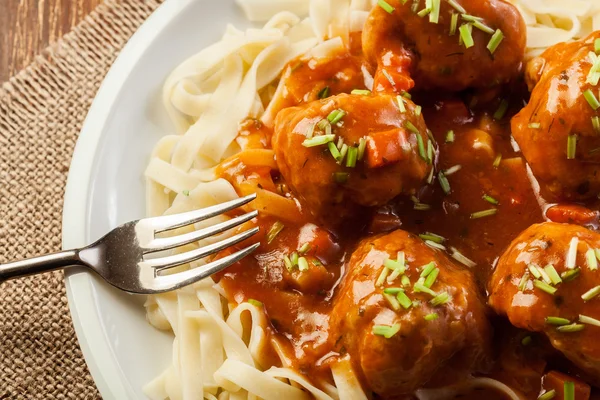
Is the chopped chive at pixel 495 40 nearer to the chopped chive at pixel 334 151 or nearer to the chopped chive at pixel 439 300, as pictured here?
the chopped chive at pixel 334 151

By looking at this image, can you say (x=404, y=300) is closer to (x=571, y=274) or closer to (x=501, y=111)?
(x=571, y=274)

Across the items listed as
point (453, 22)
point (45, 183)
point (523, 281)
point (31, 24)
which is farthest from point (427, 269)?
point (31, 24)

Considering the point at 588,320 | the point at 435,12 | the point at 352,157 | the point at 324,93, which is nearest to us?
the point at 588,320

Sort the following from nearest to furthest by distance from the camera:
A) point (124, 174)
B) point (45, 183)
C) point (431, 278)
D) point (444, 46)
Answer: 1. point (431, 278)
2. point (444, 46)
3. point (124, 174)
4. point (45, 183)

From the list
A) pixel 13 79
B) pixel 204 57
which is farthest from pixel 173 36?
pixel 13 79

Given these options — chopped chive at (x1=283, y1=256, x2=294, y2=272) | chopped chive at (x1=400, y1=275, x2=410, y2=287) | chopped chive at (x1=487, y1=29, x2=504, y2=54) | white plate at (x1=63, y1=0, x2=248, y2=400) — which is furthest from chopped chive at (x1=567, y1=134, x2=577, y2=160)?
white plate at (x1=63, y1=0, x2=248, y2=400)

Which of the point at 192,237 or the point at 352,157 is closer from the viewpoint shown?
the point at 352,157

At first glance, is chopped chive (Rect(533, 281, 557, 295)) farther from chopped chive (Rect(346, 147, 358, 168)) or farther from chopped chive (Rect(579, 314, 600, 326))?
chopped chive (Rect(346, 147, 358, 168))
